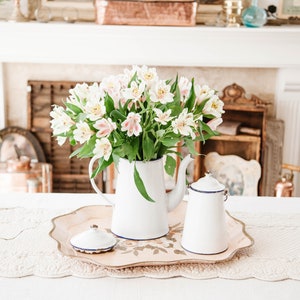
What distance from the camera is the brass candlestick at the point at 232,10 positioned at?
117 inches

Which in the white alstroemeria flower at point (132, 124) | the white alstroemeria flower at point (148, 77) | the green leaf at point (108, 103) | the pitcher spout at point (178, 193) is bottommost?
the pitcher spout at point (178, 193)

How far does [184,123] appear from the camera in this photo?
1477mm

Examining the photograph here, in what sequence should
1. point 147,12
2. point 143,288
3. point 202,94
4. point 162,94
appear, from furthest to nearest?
point 147,12, point 202,94, point 162,94, point 143,288

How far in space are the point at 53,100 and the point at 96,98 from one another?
1.79 meters

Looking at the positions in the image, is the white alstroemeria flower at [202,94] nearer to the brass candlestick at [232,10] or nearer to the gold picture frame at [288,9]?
the brass candlestick at [232,10]

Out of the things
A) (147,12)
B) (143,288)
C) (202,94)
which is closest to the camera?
(143,288)

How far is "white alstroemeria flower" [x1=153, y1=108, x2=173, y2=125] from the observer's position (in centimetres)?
145

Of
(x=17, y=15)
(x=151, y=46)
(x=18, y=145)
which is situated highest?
(x=17, y=15)

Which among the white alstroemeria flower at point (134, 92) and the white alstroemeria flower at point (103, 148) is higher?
the white alstroemeria flower at point (134, 92)

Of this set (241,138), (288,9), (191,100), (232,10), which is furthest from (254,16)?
(191,100)

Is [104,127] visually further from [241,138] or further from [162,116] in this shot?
[241,138]

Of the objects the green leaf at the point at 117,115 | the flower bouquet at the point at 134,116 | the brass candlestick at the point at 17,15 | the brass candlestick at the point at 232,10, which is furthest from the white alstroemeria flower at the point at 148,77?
the brass candlestick at the point at 17,15

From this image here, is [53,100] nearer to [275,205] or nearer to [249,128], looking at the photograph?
[249,128]

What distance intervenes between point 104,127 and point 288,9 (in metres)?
1.97
